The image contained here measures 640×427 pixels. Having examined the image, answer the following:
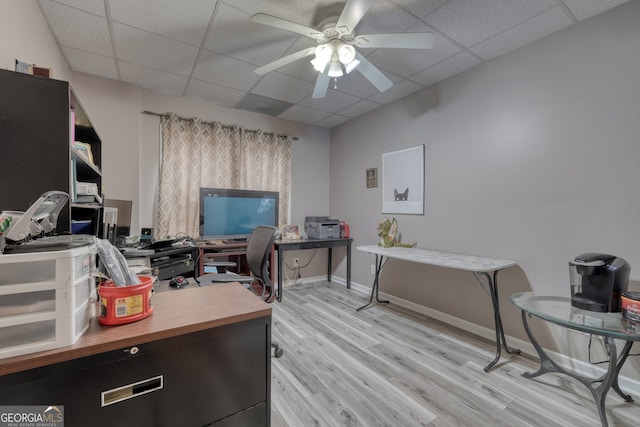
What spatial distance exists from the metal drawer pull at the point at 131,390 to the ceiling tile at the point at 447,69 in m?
2.92

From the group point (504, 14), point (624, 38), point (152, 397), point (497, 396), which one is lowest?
point (497, 396)

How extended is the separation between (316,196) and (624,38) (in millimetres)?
3384

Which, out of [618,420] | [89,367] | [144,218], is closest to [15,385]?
[89,367]

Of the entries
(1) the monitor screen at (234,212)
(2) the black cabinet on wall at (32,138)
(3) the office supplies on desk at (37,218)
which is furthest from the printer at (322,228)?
(3) the office supplies on desk at (37,218)

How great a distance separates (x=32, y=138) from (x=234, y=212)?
2383 millimetres

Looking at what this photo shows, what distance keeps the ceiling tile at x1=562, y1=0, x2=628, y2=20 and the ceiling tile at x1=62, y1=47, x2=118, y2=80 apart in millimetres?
3589

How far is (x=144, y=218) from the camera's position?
3061mm

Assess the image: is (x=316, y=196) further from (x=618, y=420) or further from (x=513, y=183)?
(x=618, y=420)

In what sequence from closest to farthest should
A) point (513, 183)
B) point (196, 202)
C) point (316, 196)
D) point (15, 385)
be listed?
point (15, 385)
point (513, 183)
point (196, 202)
point (316, 196)

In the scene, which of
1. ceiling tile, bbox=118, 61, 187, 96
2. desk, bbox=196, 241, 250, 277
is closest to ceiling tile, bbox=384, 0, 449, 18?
ceiling tile, bbox=118, 61, 187, 96

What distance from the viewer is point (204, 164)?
3342 millimetres

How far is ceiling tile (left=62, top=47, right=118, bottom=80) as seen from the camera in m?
2.28

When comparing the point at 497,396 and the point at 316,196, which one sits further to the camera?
the point at 316,196

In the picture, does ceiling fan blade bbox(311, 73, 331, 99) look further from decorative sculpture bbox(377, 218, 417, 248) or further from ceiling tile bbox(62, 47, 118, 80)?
ceiling tile bbox(62, 47, 118, 80)
